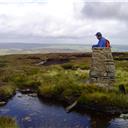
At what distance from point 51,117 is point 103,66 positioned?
6944mm

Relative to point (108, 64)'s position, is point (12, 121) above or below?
below

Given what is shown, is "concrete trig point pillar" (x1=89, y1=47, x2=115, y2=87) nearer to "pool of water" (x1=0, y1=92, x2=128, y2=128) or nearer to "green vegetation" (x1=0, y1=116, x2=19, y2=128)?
"pool of water" (x1=0, y1=92, x2=128, y2=128)

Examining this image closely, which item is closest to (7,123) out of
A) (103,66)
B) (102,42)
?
(103,66)

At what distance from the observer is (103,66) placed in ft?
96.1

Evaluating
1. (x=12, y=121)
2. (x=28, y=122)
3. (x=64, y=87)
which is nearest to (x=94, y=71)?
(x=64, y=87)

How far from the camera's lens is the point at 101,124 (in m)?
23.5

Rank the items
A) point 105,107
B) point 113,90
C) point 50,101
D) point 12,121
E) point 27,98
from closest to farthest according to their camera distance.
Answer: point 12,121 < point 105,107 < point 113,90 < point 50,101 < point 27,98

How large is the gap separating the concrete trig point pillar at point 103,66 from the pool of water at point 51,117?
4165 mm

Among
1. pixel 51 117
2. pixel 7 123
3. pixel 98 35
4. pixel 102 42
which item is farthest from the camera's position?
pixel 102 42

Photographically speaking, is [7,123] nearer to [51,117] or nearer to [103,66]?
[51,117]

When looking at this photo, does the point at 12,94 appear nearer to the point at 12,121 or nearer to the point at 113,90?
the point at 113,90

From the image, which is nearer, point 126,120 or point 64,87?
point 126,120

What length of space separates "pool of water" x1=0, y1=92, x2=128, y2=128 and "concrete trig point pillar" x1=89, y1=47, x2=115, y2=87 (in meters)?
4.17

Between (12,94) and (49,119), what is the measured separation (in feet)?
34.8
